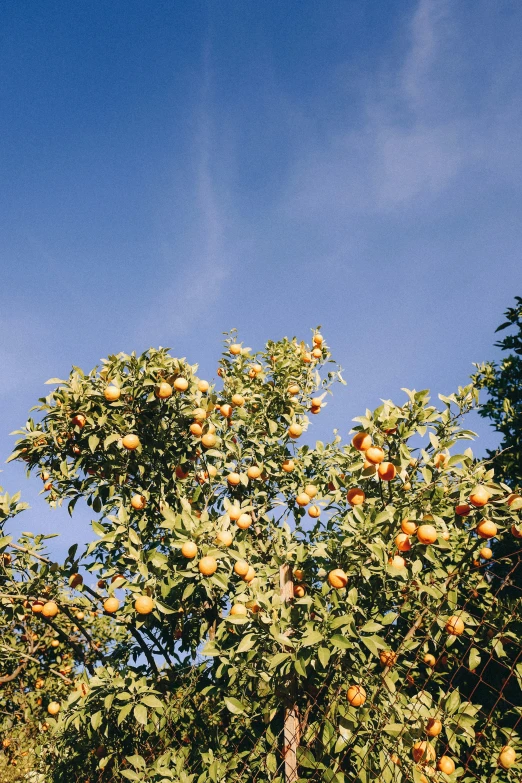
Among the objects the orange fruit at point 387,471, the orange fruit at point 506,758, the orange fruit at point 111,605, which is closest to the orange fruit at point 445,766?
the orange fruit at point 506,758

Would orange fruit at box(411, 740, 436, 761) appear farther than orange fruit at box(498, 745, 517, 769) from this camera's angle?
No

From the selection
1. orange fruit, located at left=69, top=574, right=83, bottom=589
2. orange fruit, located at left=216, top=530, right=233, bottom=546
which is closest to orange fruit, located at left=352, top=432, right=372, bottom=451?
orange fruit, located at left=216, top=530, right=233, bottom=546

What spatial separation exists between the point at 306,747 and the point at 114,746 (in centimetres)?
159

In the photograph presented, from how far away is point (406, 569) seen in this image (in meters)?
2.66

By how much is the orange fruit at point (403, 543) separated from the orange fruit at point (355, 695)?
821mm

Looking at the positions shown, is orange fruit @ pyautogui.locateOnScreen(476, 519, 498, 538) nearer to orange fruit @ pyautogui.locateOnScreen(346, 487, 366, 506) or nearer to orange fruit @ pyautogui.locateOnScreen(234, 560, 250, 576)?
orange fruit @ pyautogui.locateOnScreen(346, 487, 366, 506)

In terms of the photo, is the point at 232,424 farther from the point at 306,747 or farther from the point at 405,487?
the point at 306,747

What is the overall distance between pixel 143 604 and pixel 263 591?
769 mm

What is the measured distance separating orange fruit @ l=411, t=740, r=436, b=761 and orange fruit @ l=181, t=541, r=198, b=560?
1.64 m

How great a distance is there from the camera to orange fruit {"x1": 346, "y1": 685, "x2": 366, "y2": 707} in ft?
9.06

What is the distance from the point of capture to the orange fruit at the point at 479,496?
2731 millimetres

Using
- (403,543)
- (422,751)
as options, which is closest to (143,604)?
(403,543)

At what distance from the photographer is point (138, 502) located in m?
3.62

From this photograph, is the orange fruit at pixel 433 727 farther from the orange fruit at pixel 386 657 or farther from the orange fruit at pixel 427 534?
the orange fruit at pixel 427 534
